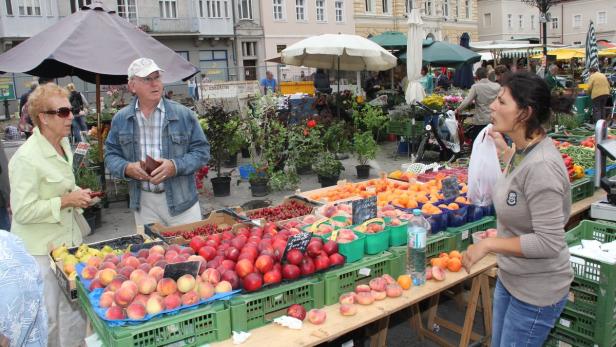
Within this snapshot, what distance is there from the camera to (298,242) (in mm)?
2742

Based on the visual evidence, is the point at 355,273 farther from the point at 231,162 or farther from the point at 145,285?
the point at 231,162

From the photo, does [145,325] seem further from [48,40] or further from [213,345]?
[48,40]

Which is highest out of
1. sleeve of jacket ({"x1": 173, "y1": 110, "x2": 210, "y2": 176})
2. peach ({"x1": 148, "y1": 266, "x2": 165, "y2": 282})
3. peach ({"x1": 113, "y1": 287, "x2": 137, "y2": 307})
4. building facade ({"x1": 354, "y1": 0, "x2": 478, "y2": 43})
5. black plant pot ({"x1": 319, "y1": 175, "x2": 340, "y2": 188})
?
building facade ({"x1": 354, "y1": 0, "x2": 478, "y2": 43})

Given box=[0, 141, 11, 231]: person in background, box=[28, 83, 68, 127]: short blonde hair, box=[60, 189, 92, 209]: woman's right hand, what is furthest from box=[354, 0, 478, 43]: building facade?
box=[60, 189, 92, 209]: woman's right hand

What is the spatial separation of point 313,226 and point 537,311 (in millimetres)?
1466

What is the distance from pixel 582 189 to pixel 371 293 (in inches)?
122

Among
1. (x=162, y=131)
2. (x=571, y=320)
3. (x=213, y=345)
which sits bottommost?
(x=571, y=320)

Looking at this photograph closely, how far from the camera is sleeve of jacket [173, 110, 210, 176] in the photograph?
3740mm

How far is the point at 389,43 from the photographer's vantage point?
14.7 m

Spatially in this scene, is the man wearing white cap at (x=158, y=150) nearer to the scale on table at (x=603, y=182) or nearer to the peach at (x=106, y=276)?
the peach at (x=106, y=276)

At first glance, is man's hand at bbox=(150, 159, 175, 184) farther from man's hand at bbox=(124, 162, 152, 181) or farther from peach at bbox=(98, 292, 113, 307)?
peach at bbox=(98, 292, 113, 307)

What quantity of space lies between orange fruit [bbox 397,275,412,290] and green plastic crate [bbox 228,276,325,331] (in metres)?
0.52

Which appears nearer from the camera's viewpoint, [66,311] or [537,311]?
[537,311]

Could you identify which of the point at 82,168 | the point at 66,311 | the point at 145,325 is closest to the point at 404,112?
the point at 82,168
